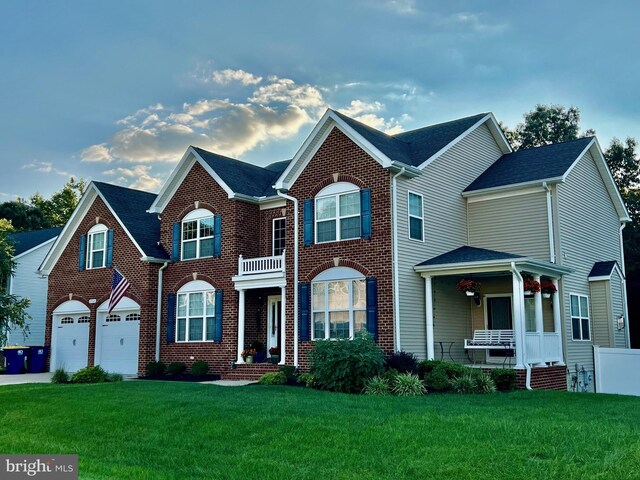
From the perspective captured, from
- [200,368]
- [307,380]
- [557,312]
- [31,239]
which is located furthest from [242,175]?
[31,239]

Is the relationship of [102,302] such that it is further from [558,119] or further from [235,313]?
[558,119]

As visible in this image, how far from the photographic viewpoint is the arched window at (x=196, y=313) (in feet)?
74.6

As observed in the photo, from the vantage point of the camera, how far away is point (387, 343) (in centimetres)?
1803

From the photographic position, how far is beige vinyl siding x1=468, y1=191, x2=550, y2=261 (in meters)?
20.5

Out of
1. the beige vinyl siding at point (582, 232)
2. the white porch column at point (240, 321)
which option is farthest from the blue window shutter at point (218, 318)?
the beige vinyl siding at point (582, 232)

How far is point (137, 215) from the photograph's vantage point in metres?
26.4

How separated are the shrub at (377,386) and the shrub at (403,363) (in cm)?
98

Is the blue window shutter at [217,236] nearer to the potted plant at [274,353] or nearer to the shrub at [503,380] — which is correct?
the potted plant at [274,353]

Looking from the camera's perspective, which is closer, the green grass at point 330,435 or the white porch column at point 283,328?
the green grass at point 330,435

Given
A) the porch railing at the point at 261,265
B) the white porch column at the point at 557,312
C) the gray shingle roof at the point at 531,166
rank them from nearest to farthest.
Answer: the white porch column at the point at 557,312
the gray shingle roof at the point at 531,166
the porch railing at the point at 261,265

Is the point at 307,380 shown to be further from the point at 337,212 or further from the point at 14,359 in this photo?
the point at 14,359

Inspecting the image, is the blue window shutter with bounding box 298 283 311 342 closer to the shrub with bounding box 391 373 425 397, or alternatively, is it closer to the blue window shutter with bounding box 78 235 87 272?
the shrub with bounding box 391 373 425 397

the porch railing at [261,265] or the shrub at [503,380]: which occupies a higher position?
the porch railing at [261,265]

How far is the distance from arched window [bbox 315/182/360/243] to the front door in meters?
3.79
